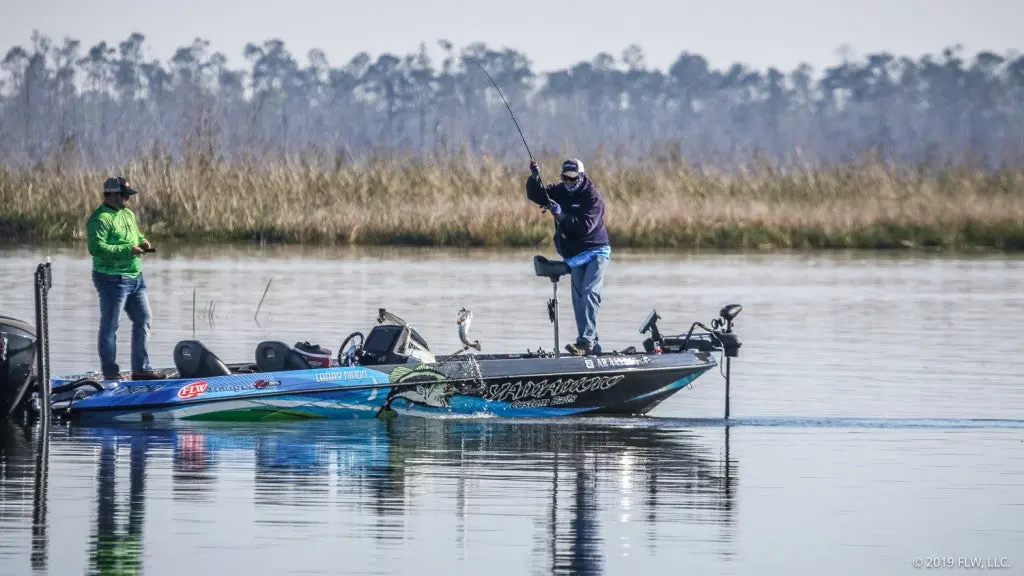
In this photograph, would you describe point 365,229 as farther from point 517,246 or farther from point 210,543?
point 210,543

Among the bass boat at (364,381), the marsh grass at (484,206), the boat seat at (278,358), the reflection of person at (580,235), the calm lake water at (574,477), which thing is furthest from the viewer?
the marsh grass at (484,206)

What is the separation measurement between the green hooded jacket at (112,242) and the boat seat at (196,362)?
3.38 ft

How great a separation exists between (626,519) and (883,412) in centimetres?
540

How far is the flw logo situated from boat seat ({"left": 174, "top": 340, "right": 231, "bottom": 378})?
0.28 meters

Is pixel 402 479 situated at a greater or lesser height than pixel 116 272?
lesser

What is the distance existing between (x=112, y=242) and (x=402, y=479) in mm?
4167

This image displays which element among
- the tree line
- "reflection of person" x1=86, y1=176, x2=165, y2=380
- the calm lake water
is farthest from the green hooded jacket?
the tree line

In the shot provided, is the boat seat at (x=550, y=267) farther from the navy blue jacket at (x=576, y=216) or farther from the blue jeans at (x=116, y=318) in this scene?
the blue jeans at (x=116, y=318)

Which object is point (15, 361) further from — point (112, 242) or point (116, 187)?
point (116, 187)

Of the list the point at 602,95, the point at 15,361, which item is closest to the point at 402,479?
the point at 15,361

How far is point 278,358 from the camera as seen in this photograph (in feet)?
51.7

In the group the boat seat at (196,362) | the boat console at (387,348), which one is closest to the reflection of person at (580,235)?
the boat console at (387,348)

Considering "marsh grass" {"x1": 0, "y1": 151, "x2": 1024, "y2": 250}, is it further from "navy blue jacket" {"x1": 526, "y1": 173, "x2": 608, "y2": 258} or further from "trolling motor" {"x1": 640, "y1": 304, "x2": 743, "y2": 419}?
"navy blue jacket" {"x1": 526, "y1": 173, "x2": 608, "y2": 258}

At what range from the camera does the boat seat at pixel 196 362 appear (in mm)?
15445
